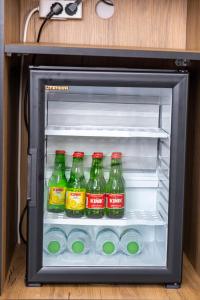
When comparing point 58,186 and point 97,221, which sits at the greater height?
point 58,186

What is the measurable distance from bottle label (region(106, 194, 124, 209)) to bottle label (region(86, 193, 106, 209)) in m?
0.03

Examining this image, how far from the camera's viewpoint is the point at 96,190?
1.95 m

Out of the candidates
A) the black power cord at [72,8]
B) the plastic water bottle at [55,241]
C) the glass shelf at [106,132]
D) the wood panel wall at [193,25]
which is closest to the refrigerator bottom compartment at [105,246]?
the plastic water bottle at [55,241]

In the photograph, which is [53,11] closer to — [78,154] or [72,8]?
[72,8]

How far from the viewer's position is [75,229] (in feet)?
6.58

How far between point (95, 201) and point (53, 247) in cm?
22

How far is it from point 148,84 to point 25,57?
63 centimetres

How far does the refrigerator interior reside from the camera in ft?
6.22

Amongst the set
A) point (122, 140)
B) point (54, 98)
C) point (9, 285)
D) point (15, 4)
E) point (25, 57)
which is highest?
point (15, 4)

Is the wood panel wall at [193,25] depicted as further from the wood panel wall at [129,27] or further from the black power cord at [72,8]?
the black power cord at [72,8]

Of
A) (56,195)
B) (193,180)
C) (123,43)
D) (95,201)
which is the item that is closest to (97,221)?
(95,201)

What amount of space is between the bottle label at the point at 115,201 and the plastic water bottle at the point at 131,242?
0.15 metres

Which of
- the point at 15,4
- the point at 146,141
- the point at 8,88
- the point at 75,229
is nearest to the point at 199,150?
the point at 146,141

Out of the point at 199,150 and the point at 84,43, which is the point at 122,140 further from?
the point at 84,43
